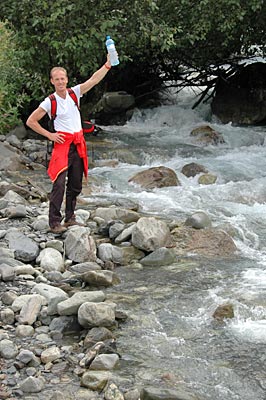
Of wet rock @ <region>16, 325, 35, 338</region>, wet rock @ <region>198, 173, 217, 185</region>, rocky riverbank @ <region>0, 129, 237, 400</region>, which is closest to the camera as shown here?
rocky riverbank @ <region>0, 129, 237, 400</region>

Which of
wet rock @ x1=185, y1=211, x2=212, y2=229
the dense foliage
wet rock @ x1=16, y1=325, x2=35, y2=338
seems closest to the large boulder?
the dense foliage

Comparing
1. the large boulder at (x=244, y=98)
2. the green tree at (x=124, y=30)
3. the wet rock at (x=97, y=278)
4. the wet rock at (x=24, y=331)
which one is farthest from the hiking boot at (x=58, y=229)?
the large boulder at (x=244, y=98)

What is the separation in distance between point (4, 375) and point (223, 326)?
76.5 inches

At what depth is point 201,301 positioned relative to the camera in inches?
217

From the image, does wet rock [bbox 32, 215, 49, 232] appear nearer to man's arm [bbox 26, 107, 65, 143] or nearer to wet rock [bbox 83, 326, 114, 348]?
man's arm [bbox 26, 107, 65, 143]

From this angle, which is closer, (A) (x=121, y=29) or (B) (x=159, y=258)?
(B) (x=159, y=258)

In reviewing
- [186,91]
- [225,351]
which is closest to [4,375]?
[225,351]

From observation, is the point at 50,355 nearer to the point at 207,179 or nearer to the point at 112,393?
the point at 112,393

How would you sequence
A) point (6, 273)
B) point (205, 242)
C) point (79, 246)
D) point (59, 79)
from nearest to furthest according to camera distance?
1. point (6, 273)
2. point (59, 79)
3. point (79, 246)
4. point (205, 242)

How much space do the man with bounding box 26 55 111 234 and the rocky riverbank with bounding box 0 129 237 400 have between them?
458 millimetres

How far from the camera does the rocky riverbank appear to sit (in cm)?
398

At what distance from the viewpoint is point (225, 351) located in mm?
4570

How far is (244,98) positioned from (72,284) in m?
11.8

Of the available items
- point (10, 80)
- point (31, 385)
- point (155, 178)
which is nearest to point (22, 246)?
point (31, 385)
